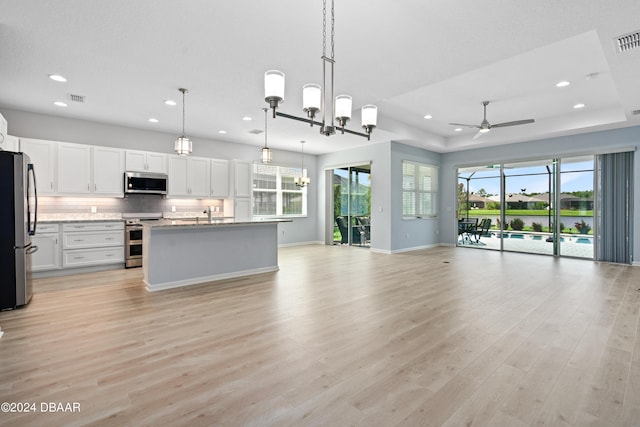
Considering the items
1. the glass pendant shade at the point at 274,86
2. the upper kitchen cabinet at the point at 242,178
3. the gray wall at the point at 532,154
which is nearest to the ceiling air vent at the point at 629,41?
the glass pendant shade at the point at 274,86

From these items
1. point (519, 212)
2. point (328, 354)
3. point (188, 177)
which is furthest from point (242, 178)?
point (519, 212)

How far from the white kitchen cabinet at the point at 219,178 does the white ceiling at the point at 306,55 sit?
1.57 metres

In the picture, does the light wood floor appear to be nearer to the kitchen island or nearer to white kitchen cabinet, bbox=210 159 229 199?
the kitchen island

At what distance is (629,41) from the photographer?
2.99m

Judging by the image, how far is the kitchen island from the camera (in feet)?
14.0

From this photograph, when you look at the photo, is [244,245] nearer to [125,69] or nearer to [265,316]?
[265,316]

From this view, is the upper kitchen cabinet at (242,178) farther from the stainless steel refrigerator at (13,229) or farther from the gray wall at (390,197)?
the stainless steel refrigerator at (13,229)

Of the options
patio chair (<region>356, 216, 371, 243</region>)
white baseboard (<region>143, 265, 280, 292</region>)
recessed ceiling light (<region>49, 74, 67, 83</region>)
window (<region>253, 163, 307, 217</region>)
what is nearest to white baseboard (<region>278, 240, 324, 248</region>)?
window (<region>253, 163, 307, 217</region>)

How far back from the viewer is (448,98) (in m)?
5.32

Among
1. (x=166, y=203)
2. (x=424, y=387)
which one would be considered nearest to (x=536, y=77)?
(x=424, y=387)

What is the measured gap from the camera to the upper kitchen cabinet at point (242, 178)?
752cm

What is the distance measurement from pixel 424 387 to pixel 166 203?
21.7 feet

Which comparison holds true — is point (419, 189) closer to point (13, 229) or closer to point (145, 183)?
point (145, 183)

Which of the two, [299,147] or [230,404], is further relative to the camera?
[299,147]
